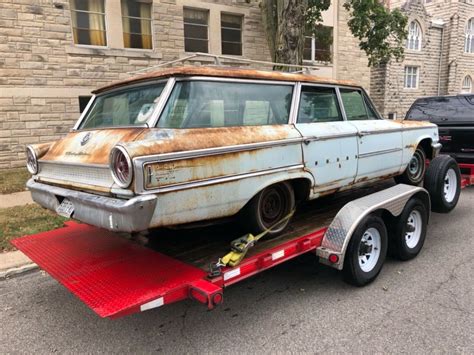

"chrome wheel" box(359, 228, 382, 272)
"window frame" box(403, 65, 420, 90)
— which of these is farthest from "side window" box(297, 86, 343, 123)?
"window frame" box(403, 65, 420, 90)

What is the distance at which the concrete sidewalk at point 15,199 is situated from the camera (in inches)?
274

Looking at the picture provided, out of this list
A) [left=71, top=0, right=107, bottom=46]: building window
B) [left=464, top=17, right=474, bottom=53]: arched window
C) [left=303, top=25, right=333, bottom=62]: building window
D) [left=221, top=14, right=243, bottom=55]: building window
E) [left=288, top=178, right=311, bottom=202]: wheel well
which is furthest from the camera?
[left=464, top=17, right=474, bottom=53]: arched window

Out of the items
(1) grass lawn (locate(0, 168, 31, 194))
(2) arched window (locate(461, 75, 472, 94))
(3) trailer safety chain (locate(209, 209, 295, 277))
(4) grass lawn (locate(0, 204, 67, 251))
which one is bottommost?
(4) grass lawn (locate(0, 204, 67, 251))

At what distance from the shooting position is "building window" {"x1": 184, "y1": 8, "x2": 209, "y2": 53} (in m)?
12.9

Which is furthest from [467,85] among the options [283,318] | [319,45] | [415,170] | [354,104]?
[283,318]

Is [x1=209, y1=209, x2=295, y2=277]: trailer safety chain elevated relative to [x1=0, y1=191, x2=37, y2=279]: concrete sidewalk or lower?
elevated

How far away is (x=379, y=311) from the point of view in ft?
11.0

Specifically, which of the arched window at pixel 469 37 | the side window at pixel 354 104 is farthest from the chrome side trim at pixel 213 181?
the arched window at pixel 469 37

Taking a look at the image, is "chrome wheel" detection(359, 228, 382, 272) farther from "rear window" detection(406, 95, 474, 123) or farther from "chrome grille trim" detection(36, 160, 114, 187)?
"rear window" detection(406, 95, 474, 123)

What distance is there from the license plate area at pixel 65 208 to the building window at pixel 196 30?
420 inches

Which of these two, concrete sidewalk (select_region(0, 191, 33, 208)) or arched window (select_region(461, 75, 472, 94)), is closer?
concrete sidewalk (select_region(0, 191, 33, 208))

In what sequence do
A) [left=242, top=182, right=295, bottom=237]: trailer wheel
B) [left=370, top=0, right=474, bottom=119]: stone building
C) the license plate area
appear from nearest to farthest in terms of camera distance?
1. the license plate area
2. [left=242, top=182, right=295, bottom=237]: trailer wheel
3. [left=370, top=0, right=474, bottom=119]: stone building

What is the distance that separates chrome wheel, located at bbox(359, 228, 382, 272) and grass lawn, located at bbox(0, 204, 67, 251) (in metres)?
4.27

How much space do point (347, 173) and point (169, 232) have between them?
198 centimetres
